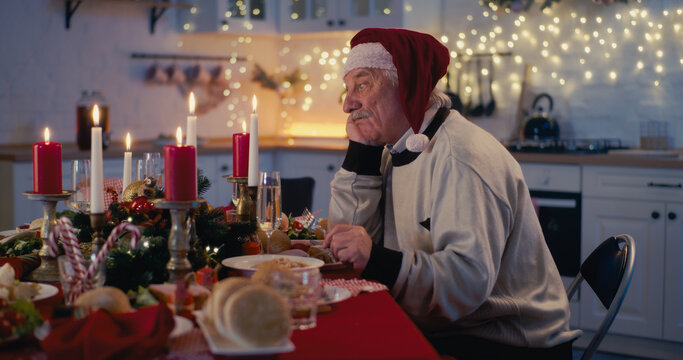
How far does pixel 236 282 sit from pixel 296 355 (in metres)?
0.15

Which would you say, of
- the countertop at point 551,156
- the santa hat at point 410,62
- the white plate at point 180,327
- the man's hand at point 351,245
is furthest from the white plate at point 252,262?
the countertop at point 551,156

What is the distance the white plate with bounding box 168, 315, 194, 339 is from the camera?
3.73 ft

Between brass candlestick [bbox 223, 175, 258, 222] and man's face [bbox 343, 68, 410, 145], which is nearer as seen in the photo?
brass candlestick [bbox 223, 175, 258, 222]

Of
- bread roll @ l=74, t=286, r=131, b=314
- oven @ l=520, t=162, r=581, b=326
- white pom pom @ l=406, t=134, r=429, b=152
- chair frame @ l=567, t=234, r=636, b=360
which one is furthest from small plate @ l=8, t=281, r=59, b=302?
oven @ l=520, t=162, r=581, b=326

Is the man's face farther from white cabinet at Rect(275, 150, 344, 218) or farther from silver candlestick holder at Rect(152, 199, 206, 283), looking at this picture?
white cabinet at Rect(275, 150, 344, 218)

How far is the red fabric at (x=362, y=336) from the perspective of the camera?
1.11 metres

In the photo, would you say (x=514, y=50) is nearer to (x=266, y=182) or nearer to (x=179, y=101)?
(x=179, y=101)

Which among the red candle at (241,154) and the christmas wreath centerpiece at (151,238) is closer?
the christmas wreath centerpiece at (151,238)

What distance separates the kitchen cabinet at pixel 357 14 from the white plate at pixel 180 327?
362cm

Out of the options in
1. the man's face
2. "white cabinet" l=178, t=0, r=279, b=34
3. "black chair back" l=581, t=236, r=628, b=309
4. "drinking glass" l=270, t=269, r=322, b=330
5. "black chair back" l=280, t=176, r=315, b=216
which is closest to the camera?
"drinking glass" l=270, t=269, r=322, b=330

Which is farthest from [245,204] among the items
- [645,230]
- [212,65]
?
[212,65]

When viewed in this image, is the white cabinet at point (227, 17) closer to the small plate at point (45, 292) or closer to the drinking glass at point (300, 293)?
the small plate at point (45, 292)

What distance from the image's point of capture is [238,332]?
3.49ft

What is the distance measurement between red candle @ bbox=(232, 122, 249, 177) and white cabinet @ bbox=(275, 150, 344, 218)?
2.80 meters
